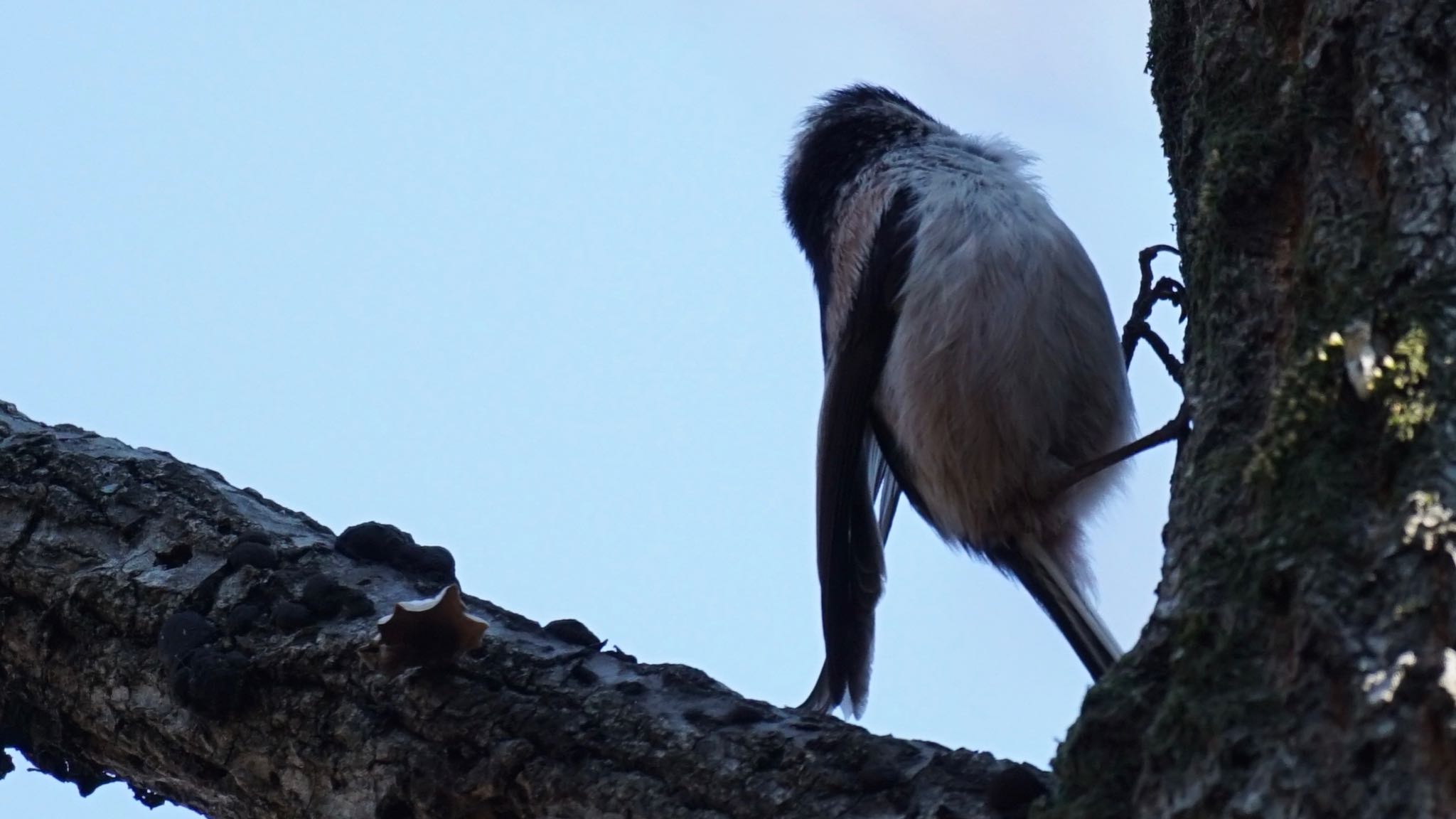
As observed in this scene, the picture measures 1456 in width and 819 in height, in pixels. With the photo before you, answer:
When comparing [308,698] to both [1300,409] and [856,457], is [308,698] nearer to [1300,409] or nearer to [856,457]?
[1300,409]

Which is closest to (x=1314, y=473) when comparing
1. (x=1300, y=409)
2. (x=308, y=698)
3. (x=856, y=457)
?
(x=1300, y=409)

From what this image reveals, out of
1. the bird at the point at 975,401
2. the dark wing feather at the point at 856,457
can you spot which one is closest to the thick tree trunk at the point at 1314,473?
the bird at the point at 975,401

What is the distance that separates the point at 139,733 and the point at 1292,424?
2.02 metres

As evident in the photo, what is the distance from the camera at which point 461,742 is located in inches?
92.0

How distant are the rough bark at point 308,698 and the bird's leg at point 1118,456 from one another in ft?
5.19

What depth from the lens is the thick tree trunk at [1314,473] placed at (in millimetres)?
1478

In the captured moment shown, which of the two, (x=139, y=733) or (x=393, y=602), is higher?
(x=393, y=602)

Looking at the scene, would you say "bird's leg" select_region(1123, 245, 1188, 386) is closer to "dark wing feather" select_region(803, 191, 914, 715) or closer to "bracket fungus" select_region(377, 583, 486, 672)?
"dark wing feather" select_region(803, 191, 914, 715)

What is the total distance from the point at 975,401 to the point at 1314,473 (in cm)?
201

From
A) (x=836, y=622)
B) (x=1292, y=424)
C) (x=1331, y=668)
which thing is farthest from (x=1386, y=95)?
(x=836, y=622)

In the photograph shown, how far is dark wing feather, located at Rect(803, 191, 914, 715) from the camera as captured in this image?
11.9 ft

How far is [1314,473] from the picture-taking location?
1.74 metres

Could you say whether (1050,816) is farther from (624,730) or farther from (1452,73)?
(1452,73)

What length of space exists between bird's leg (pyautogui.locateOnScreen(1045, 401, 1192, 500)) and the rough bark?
1.58 m
